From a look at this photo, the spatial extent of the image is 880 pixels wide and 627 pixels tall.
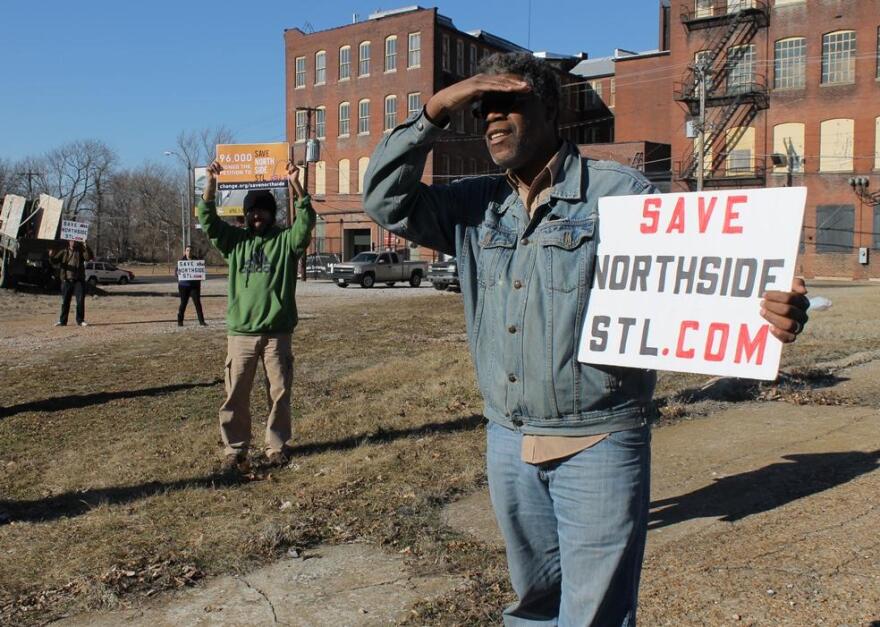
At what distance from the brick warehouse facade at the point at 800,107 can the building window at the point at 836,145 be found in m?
0.05

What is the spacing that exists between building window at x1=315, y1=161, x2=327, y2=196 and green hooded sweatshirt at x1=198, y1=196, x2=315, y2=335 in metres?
61.5

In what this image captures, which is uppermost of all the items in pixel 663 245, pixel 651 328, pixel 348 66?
pixel 348 66

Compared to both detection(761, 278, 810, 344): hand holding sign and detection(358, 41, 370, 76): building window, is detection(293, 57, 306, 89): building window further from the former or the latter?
detection(761, 278, 810, 344): hand holding sign

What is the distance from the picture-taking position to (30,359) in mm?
13461

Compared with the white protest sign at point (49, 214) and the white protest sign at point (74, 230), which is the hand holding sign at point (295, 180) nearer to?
the white protest sign at point (74, 230)

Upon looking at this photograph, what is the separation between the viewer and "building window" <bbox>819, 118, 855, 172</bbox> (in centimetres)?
4778

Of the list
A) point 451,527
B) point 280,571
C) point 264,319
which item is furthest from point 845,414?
point 280,571

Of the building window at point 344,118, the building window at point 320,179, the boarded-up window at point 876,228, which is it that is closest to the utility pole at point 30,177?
the building window at point 320,179

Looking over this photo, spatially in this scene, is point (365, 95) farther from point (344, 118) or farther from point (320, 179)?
point (320, 179)

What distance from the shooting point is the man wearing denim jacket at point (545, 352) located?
2.47 m

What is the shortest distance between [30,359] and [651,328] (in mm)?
12841

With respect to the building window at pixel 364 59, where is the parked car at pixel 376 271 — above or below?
below

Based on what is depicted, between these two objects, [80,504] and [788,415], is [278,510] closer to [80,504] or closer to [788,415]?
[80,504]

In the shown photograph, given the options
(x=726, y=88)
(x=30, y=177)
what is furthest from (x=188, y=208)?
(x=726, y=88)
